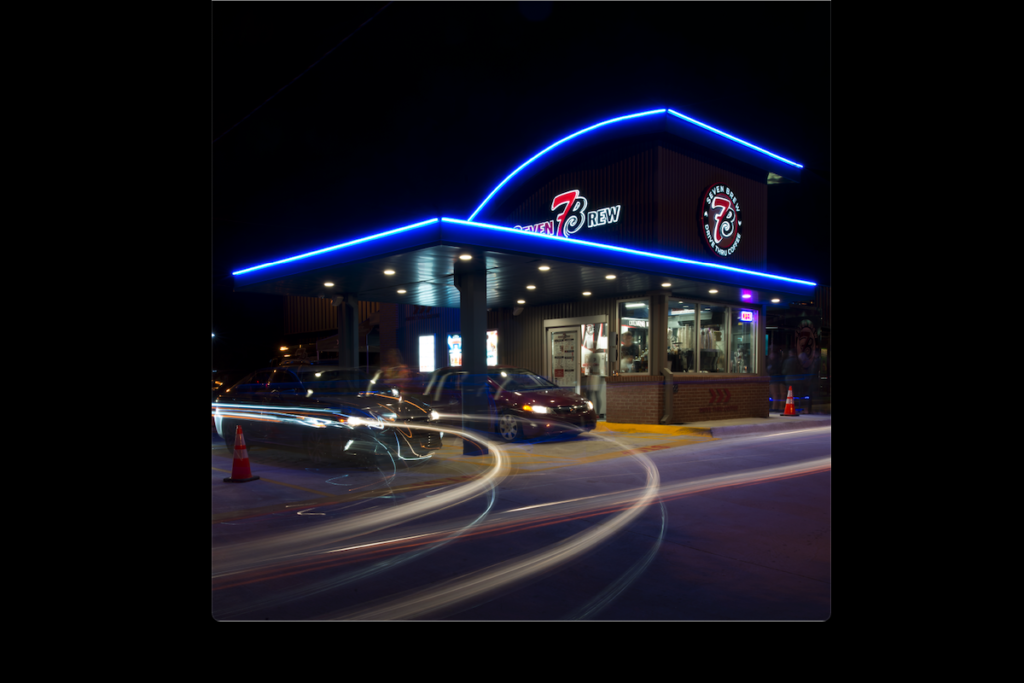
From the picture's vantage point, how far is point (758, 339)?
17578 mm

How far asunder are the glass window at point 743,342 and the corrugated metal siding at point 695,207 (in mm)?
1434

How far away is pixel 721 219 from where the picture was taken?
55.1 ft

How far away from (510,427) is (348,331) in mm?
6124

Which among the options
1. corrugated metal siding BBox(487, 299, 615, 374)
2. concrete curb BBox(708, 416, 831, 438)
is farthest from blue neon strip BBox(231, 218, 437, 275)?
concrete curb BBox(708, 416, 831, 438)

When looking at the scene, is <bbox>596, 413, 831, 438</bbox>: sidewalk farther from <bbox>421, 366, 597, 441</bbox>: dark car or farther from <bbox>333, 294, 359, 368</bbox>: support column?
<bbox>333, 294, 359, 368</bbox>: support column

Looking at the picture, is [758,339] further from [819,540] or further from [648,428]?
[819,540]

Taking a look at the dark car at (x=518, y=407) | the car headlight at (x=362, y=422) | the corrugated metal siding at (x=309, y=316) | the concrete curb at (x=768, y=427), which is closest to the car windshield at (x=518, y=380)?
the dark car at (x=518, y=407)

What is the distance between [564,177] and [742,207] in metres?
5.18

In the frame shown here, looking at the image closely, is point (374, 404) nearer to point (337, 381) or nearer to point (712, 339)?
point (337, 381)

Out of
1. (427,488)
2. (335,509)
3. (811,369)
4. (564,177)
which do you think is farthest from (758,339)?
(335,509)

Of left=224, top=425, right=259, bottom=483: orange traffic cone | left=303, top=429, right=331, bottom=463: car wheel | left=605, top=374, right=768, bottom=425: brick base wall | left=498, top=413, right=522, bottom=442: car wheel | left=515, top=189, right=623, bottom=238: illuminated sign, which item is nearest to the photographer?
left=224, top=425, right=259, bottom=483: orange traffic cone

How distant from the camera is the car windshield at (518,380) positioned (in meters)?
12.9

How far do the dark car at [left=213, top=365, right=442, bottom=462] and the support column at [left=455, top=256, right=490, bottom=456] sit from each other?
145cm

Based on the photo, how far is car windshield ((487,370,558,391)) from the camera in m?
12.9
